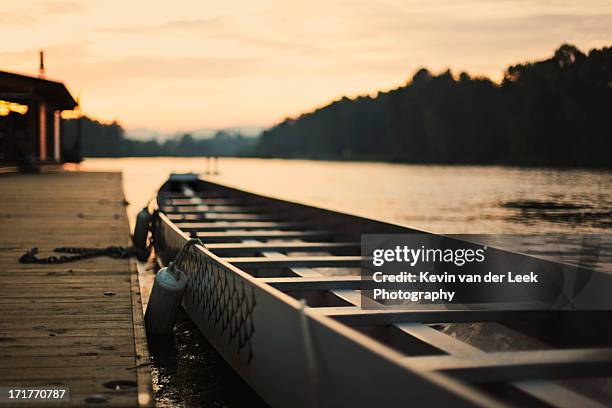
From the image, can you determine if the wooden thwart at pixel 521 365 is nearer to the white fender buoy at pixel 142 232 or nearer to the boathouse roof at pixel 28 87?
the white fender buoy at pixel 142 232

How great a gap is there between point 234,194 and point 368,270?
6582 millimetres

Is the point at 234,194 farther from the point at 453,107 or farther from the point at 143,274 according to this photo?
the point at 453,107

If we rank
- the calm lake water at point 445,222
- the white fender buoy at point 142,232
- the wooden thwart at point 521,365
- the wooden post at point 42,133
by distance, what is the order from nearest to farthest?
1. the wooden thwart at point 521,365
2. the calm lake water at point 445,222
3. the white fender buoy at point 142,232
4. the wooden post at point 42,133

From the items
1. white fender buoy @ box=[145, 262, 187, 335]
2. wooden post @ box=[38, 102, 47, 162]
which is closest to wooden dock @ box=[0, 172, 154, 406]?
white fender buoy @ box=[145, 262, 187, 335]

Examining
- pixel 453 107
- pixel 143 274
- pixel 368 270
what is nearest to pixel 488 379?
pixel 368 270

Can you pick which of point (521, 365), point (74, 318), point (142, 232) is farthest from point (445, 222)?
point (521, 365)

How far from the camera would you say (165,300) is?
5.22 m

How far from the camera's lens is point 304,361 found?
2.88 meters

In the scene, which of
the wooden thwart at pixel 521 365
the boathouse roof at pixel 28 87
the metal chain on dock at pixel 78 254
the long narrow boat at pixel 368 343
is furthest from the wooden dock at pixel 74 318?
the boathouse roof at pixel 28 87

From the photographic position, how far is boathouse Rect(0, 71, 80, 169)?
18.2 m

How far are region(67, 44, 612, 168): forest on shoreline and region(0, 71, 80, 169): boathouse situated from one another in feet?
26.3

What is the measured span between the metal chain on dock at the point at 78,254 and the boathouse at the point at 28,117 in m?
11.1

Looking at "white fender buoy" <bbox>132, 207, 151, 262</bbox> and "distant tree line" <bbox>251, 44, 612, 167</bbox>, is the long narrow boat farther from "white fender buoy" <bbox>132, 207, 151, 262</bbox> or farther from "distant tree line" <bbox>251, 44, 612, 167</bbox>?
"distant tree line" <bbox>251, 44, 612, 167</bbox>

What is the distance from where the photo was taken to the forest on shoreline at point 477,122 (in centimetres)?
5878
